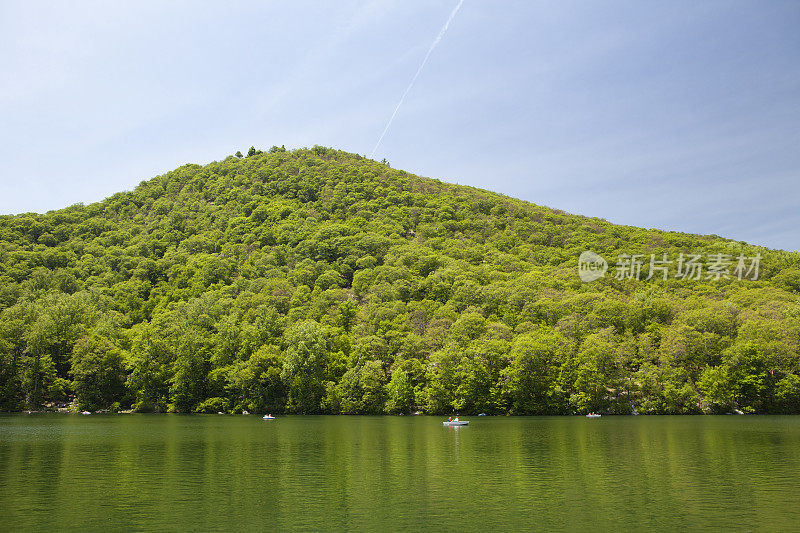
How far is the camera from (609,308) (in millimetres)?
91438

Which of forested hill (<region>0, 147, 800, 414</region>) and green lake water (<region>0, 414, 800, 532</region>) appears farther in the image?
forested hill (<region>0, 147, 800, 414</region>)

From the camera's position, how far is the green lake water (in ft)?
66.5

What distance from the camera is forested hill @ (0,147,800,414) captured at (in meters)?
81.6

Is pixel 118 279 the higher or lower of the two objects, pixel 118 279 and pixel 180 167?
the lower

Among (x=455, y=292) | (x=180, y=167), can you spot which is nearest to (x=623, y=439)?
(x=455, y=292)

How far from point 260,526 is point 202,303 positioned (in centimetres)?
10058

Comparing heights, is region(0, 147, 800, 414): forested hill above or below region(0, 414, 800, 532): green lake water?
above

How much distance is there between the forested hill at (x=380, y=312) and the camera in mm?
81625

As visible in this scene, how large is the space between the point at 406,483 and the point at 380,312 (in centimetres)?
7700

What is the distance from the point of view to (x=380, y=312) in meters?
104

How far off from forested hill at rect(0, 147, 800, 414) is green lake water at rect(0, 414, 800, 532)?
33.5 m

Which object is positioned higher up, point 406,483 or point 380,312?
point 380,312

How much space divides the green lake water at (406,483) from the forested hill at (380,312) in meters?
33.5

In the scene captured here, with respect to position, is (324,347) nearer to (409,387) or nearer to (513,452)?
(409,387)
